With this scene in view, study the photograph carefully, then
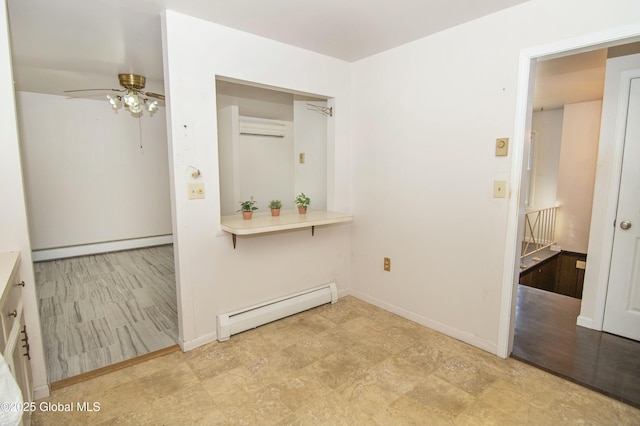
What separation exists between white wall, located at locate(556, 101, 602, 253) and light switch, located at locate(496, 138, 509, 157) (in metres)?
3.75

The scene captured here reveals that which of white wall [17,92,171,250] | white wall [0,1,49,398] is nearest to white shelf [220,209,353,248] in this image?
white wall [0,1,49,398]

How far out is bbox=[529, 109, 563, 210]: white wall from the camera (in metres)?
5.48

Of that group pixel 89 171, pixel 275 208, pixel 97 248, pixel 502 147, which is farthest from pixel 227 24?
pixel 97 248

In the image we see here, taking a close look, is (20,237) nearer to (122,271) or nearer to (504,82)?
(122,271)

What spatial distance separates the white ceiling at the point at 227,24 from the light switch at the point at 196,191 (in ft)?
3.74

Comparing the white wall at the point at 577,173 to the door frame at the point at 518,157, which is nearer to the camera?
the door frame at the point at 518,157

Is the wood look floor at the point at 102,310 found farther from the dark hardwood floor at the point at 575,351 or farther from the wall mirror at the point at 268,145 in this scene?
the dark hardwood floor at the point at 575,351

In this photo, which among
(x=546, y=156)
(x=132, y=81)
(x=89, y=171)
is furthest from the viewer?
(x=546, y=156)

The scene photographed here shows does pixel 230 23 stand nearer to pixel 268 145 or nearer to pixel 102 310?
pixel 102 310

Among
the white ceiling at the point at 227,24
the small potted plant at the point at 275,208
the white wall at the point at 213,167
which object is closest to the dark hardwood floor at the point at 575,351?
the white wall at the point at 213,167

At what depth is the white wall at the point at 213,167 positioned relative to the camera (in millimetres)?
2244

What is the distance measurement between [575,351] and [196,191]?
2.98 metres

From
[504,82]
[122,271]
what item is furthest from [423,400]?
→ [122,271]

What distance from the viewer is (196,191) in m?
2.35
